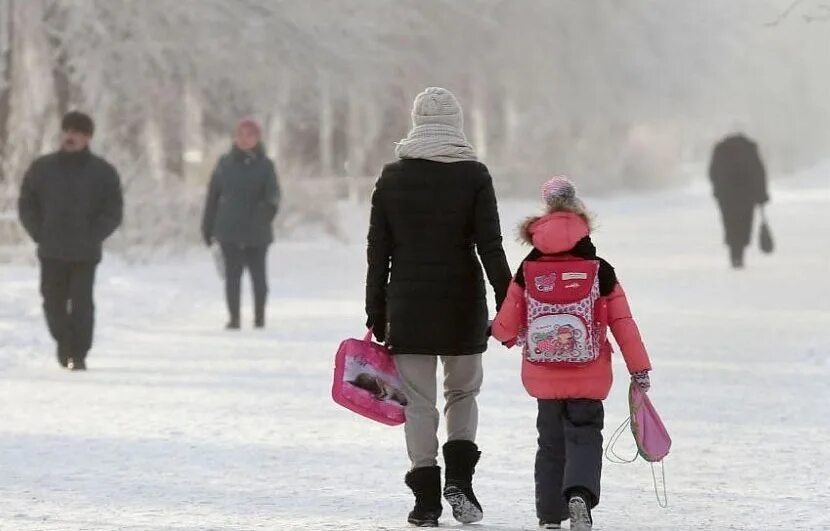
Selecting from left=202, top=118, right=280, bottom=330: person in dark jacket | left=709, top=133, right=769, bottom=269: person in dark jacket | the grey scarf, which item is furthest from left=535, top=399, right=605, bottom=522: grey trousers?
left=709, top=133, right=769, bottom=269: person in dark jacket

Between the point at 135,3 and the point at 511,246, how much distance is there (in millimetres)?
9419

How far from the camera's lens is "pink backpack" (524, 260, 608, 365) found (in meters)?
6.71

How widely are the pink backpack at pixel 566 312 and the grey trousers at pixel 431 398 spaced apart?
46 cm

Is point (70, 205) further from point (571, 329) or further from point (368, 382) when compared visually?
point (571, 329)

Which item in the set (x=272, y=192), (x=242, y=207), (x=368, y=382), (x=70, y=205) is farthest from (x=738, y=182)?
(x=368, y=382)

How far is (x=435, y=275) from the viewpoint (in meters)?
7.11

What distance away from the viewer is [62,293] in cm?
1294

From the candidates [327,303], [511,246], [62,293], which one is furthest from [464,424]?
[511,246]

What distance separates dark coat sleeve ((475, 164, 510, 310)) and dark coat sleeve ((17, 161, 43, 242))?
247 inches

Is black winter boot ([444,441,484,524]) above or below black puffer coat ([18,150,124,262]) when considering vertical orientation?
below

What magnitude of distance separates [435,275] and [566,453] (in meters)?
0.82

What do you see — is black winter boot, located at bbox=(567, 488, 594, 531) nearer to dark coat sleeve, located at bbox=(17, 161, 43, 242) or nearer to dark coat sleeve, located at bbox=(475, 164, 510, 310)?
dark coat sleeve, located at bbox=(475, 164, 510, 310)

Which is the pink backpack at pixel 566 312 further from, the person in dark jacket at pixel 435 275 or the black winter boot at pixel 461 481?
the black winter boot at pixel 461 481

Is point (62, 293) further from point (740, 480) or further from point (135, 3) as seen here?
point (135, 3)
